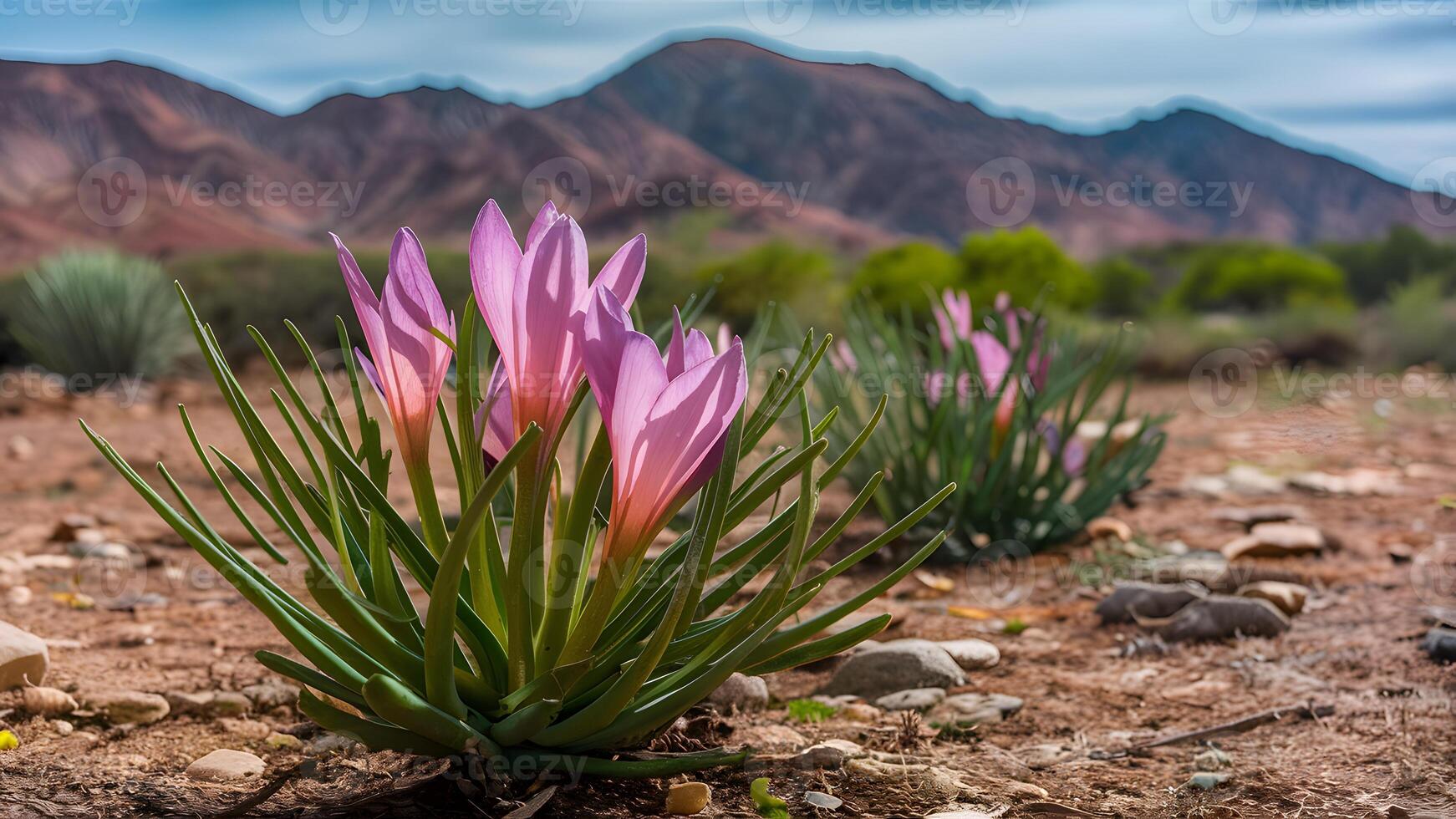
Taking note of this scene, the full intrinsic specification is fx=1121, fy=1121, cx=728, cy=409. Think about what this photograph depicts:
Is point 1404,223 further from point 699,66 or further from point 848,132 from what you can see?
point 699,66

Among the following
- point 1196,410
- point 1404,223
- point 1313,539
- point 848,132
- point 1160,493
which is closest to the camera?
point 1313,539

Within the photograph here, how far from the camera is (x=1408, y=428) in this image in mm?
7148

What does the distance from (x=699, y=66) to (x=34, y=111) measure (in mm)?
63431

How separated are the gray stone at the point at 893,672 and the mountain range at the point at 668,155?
61572mm

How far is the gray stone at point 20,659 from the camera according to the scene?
2.10 m

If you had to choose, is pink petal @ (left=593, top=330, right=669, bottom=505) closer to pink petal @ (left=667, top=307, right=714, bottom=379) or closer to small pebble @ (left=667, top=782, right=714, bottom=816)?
pink petal @ (left=667, top=307, right=714, bottom=379)

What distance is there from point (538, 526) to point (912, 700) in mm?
1172

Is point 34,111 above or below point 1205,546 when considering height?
above

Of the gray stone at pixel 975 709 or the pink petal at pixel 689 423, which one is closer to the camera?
the pink petal at pixel 689 423

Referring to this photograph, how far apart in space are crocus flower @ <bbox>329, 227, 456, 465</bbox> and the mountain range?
6208cm

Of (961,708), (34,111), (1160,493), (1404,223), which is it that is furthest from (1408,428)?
(34,111)

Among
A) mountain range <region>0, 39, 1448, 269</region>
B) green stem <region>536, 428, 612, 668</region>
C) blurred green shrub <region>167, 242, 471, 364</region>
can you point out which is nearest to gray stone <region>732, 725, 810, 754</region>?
green stem <region>536, 428, 612, 668</region>

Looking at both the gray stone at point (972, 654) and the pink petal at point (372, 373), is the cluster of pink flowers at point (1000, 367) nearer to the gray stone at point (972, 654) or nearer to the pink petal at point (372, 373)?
the gray stone at point (972, 654)

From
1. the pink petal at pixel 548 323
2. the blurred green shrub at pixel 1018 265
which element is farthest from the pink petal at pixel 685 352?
the blurred green shrub at pixel 1018 265
